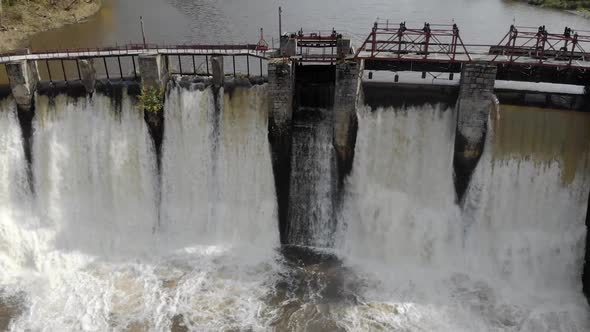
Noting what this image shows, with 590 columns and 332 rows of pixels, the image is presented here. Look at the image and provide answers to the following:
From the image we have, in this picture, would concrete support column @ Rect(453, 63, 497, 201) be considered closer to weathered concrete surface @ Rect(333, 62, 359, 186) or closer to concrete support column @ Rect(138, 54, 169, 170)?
weathered concrete surface @ Rect(333, 62, 359, 186)

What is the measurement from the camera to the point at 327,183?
81.5 feet

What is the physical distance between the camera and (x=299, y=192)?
25.0 m

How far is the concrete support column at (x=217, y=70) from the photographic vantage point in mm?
24141

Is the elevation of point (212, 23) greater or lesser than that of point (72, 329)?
greater

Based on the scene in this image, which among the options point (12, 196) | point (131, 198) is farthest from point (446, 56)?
point (12, 196)

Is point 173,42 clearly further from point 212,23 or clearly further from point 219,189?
point 219,189

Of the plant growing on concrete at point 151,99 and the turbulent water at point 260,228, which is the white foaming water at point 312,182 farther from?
the plant growing on concrete at point 151,99

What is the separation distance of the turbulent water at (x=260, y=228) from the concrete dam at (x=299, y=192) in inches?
3.2

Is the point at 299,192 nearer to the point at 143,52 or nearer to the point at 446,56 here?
the point at 446,56

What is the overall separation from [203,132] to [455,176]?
12233mm

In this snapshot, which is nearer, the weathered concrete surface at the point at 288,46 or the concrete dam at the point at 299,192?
the concrete dam at the point at 299,192

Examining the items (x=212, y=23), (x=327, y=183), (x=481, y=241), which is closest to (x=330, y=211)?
(x=327, y=183)

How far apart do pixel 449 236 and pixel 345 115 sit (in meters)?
7.51

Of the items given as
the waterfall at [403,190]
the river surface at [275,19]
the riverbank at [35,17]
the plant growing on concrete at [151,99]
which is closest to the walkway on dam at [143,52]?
the plant growing on concrete at [151,99]
